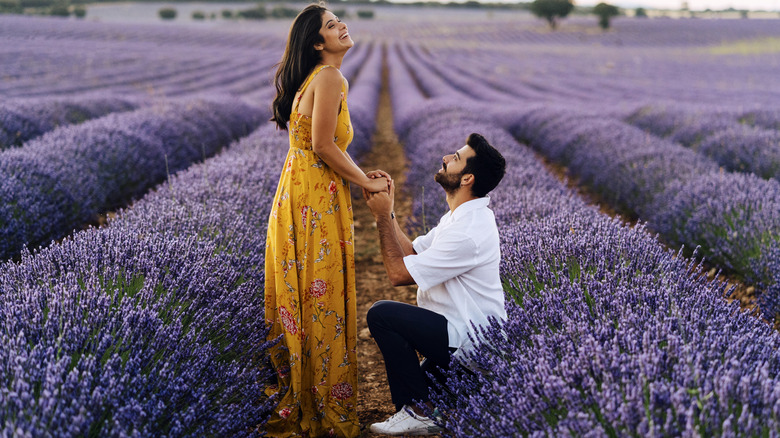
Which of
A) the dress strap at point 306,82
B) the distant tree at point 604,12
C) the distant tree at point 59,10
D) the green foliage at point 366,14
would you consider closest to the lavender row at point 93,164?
the dress strap at point 306,82

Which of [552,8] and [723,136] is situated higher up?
[552,8]

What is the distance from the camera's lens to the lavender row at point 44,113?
5.84m

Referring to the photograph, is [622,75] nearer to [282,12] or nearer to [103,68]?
[103,68]

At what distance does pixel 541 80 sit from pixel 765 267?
17.2 meters

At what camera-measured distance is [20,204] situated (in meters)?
3.39

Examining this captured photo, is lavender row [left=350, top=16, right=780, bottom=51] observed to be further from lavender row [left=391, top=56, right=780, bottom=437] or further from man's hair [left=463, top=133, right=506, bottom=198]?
man's hair [left=463, top=133, right=506, bottom=198]

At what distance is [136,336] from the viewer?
1.56m

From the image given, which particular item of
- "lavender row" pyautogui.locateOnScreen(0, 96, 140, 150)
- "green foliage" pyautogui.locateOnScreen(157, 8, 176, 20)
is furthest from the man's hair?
"green foliage" pyautogui.locateOnScreen(157, 8, 176, 20)

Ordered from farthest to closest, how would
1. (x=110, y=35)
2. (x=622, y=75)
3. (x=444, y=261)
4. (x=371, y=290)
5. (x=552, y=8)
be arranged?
1. (x=552, y=8)
2. (x=110, y=35)
3. (x=622, y=75)
4. (x=371, y=290)
5. (x=444, y=261)

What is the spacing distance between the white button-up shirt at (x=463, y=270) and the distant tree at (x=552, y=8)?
57.2m

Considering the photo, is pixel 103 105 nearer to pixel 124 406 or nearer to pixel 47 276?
pixel 47 276

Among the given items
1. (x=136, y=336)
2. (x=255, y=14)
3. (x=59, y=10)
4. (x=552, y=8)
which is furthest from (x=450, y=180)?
(x=255, y=14)

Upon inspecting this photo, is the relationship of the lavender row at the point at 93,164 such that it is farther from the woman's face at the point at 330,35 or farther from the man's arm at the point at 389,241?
the man's arm at the point at 389,241

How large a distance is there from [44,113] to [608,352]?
7.51 m
